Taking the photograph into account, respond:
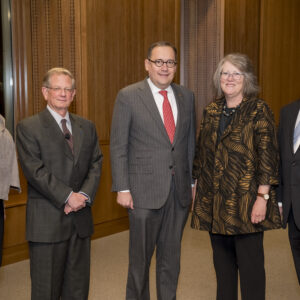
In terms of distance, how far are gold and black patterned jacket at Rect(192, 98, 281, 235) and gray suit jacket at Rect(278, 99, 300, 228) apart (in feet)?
0.36

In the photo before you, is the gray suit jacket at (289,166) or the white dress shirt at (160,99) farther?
the white dress shirt at (160,99)

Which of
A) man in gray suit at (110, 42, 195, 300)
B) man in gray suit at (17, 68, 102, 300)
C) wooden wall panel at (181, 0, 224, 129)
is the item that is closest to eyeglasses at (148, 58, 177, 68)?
man in gray suit at (110, 42, 195, 300)

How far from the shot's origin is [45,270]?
89.4 inches

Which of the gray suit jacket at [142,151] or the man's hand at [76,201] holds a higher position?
the gray suit jacket at [142,151]

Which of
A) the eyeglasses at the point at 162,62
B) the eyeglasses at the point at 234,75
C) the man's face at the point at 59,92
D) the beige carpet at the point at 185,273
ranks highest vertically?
the eyeglasses at the point at 162,62

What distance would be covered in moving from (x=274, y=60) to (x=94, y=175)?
18.7ft

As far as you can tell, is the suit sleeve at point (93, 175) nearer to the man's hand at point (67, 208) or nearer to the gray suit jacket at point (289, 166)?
the man's hand at point (67, 208)

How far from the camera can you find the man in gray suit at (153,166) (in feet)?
8.21

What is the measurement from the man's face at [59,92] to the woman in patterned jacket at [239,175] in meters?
0.86

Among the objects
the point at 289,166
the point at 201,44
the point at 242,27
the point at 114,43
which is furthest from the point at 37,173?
the point at 242,27

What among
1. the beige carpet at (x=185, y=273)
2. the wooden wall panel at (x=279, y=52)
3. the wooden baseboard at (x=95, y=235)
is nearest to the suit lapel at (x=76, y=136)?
the beige carpet at (x=185, y=273)

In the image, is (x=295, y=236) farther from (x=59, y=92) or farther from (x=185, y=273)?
(x=59, y=92)

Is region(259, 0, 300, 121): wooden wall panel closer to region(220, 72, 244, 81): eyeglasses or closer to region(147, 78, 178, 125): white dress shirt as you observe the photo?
region(147, 78, 178, 125): white dress shirt

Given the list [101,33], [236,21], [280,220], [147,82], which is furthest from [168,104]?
[236,21]
